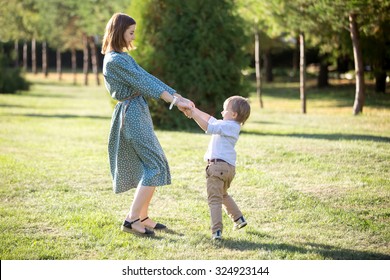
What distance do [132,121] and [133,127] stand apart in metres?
0.06

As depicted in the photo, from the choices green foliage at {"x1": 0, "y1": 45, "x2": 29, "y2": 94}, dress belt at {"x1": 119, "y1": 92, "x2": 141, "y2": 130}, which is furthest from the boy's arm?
green foliage at {"x1": 0, "y1": 45, "x2": 29, "y2": 94}

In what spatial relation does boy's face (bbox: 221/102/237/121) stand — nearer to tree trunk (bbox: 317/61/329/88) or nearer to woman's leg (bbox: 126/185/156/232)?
woman's leg (bbox: 126/185/156/232)

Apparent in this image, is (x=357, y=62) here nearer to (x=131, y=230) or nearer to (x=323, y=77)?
(x=131, y=230)

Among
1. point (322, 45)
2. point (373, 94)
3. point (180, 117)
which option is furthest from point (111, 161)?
point (373, 94)

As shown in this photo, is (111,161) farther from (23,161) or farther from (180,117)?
(180,117)

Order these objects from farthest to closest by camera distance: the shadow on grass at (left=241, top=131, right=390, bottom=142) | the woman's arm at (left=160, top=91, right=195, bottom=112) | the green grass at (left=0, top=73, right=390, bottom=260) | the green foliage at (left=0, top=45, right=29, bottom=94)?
1. the green foliage at (left=0, top=45, right=29, bottom=94)
2. the shadow on grass at (left=241, top=131, right=390, bottom=142)
3. the woman's arm at (left=160, top=91, right=195, bottom=112)
4. the green grass at (left=0, top=73, right=390, bottom=260)

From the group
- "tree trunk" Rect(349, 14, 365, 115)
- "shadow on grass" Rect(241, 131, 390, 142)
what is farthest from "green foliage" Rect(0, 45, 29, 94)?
"shadow on grass" Rect(241, 131, 390, 142)

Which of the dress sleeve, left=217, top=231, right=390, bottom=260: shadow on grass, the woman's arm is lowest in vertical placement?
left=217, top=231, right=390, bottom=260: shadow on grass

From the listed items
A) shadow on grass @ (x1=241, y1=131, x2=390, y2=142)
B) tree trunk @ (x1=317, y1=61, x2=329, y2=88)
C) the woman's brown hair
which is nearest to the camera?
the woman's brown hair

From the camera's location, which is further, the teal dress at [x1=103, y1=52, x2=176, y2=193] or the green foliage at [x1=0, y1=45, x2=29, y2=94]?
the green foliage at [x1=0, y1=45, x2=29, y2=94]

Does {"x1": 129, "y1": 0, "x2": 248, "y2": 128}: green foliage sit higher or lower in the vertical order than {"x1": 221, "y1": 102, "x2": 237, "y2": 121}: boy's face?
higher

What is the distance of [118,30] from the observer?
5672 mm

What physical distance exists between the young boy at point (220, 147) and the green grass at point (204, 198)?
36 centimetres

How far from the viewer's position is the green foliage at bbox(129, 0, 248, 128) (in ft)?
47.2
